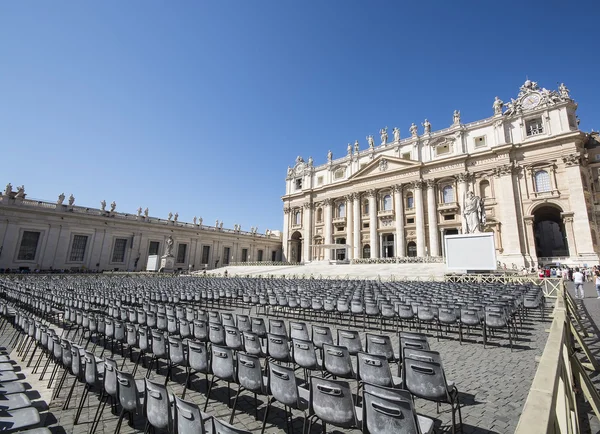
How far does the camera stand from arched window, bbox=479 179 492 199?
A: 34.3 metres

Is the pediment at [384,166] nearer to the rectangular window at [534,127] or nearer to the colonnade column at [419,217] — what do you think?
the colonnade column at [419,217]

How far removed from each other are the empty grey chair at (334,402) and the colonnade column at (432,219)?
3656cm

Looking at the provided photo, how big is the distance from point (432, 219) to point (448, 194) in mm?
4091

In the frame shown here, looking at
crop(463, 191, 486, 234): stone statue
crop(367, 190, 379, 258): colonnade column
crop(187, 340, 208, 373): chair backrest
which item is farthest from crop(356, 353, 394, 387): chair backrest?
crop(367, 190, 379, 258): colonnade column

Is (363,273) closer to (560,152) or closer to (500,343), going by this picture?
(500,343)

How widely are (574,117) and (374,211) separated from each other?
24438 mm

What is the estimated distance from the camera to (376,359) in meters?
3.55

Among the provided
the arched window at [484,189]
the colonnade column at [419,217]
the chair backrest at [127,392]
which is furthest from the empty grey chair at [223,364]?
the arched window at [484,189]

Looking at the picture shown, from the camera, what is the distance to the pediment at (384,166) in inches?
1577

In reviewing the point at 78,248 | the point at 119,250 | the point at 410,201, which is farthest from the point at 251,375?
the point at 410,201

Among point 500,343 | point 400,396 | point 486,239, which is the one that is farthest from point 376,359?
point 486,239

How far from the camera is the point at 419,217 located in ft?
123

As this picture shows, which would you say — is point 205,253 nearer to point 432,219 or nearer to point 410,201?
point 410,201

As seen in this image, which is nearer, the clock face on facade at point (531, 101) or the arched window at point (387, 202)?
the clock face on facade at point (531, 101)
